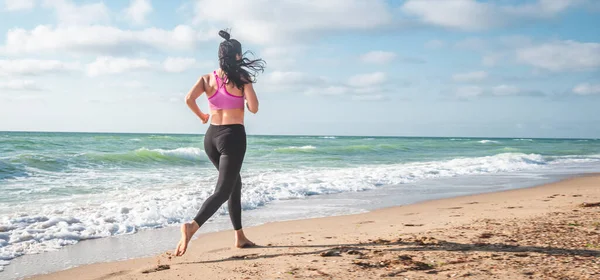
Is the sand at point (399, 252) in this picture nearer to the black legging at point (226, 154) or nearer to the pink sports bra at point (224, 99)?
the black legging at point (226, 154)

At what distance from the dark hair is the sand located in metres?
1.52

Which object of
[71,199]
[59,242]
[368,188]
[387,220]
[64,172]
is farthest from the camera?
[64,172]

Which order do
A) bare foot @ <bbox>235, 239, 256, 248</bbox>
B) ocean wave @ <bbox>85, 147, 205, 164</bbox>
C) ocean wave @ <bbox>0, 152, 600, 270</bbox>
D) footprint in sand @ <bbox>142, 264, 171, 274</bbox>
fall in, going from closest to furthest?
footprint in sand @ <bbox>142, 264, 171, 274</bbox>, bare foot @ <bbox>235, 239, 256, 248</bbox>, ocean wave @ <bbox>0, 152, 600, 270</bbox>, ocean wave @ <bbox>85, 147, 205, 164</bbox>

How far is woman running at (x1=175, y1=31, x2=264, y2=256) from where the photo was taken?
4043 mm

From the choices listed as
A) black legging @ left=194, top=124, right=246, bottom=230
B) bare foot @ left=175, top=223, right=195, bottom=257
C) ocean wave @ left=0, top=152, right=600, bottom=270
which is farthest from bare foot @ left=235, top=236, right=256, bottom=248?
ocean wave @ left=0, top=152, right=600, bottom=270

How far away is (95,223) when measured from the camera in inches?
230

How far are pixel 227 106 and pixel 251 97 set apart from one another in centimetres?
22

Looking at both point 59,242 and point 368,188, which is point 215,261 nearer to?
point 59,242

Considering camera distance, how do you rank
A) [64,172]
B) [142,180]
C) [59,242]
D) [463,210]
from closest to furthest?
[59,242]
[463,210]
[142,180]
[64,172]

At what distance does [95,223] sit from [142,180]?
593 centimetres

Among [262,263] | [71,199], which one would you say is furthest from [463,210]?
[71,199]

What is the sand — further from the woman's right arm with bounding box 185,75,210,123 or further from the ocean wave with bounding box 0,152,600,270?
the woman's right arm with bounding box 185,75,210,123

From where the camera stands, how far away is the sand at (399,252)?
10.8 feet

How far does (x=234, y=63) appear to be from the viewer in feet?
13.3
